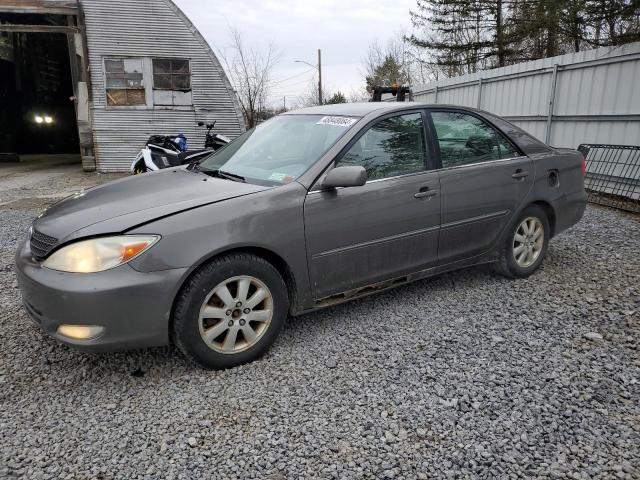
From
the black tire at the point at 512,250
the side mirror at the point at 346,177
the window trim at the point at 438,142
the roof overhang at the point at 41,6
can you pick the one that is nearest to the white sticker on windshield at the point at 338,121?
the side mirror at the point at 346,177

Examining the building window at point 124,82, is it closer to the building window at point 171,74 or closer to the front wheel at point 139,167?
the building window at point 171,74

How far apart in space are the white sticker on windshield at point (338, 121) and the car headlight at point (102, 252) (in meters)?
1.54

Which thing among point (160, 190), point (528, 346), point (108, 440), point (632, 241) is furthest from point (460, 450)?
point (632, 241)

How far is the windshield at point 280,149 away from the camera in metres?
3.20

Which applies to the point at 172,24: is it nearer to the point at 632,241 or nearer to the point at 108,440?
the point at 632,241

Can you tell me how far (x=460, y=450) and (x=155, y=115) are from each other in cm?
1364

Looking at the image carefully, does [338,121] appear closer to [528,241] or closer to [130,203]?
[130,203]

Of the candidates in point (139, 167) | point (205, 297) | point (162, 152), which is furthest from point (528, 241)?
point (139, 167)

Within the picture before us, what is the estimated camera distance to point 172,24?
43.9 ft

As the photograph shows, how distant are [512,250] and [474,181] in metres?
0.80

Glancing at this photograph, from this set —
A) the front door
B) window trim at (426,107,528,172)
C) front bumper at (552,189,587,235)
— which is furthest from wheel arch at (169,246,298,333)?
front bumper at (552,189,587,235)

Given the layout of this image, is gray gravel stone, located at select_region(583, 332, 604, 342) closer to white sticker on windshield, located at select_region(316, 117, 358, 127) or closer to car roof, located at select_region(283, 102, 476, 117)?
car roof, located at select_region(283, 102, 476, 117)

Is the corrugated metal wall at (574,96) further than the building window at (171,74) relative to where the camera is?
No

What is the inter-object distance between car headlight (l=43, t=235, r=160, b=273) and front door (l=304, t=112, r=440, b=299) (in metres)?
0.99
